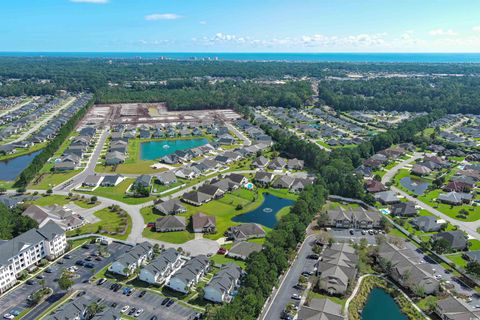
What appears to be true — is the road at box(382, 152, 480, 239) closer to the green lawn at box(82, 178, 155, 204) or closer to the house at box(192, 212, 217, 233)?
the house at box(192, 212, 217, 233)

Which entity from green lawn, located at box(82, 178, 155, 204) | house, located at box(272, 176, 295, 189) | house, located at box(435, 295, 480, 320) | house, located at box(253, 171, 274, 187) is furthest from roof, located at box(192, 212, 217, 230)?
house, located at box(435, 295, 480, 320)

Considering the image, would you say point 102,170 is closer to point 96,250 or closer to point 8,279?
point 96,250

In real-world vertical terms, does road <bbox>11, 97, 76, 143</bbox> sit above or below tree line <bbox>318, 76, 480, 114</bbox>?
below

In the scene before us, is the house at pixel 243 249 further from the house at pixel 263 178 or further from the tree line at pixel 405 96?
the tree line at pixel 405 96

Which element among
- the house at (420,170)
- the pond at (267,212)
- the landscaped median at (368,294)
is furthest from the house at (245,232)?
the house at (420,170)

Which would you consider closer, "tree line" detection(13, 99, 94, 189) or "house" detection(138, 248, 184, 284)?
"house" detection(138, 248, 184, 284)

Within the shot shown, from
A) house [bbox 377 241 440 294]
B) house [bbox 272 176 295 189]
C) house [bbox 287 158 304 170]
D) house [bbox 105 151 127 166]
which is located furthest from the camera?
house [bbox 105 151 127 166]

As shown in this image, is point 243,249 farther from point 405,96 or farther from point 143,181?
point 405,96
